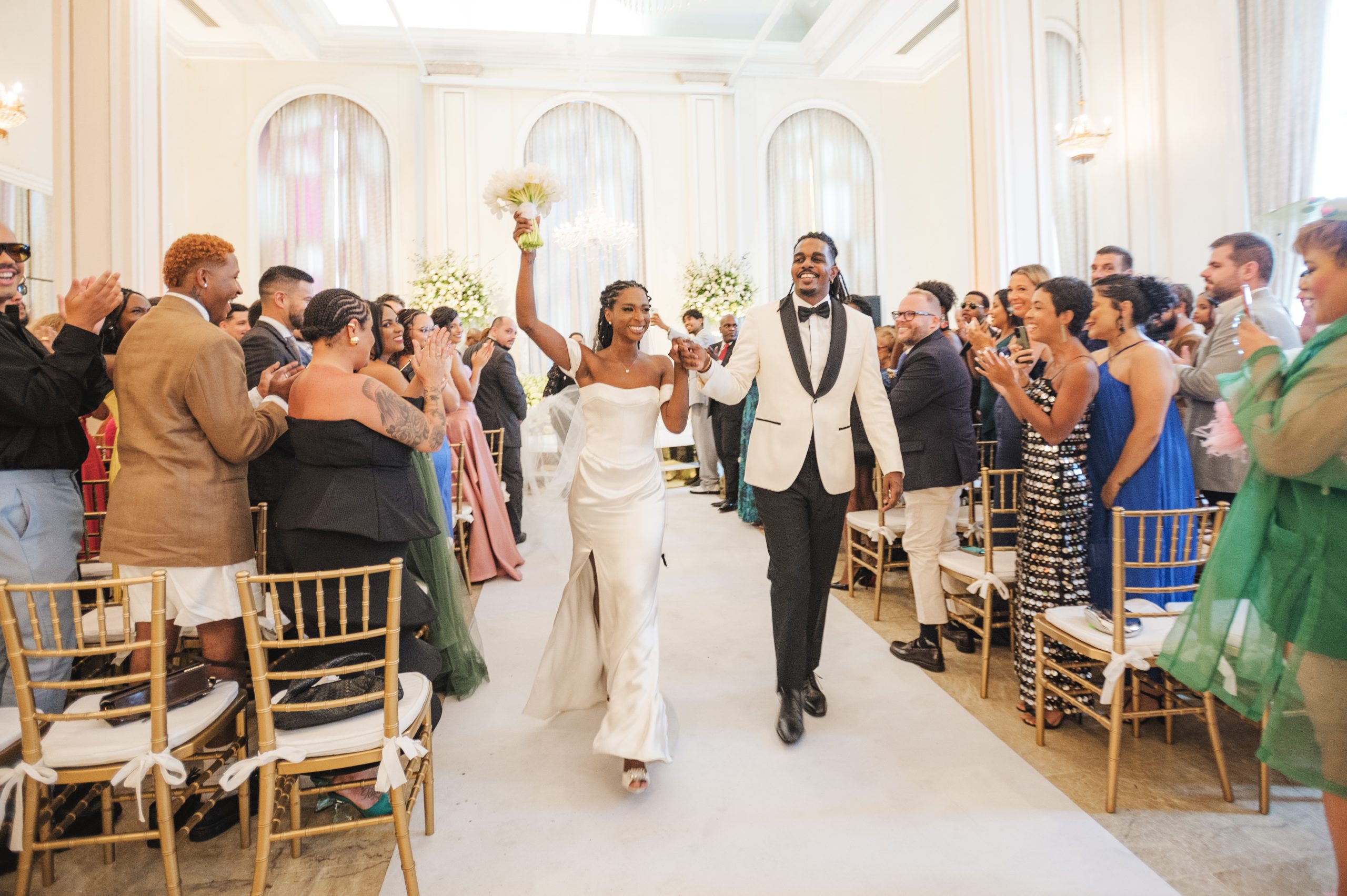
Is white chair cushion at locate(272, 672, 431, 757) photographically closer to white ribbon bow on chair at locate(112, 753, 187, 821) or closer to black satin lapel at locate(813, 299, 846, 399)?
white ribbon bow on chair at locate(112, 753, 187, 821)

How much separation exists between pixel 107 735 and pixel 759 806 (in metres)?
2.02

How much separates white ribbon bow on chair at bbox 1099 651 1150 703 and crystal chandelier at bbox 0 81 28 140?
903 centimetres

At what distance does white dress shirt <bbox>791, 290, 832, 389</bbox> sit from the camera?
3.16 metres

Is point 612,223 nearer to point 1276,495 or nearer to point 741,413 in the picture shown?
point 741,413

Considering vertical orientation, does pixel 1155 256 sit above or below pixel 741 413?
above

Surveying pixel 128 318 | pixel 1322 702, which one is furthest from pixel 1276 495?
pixel 128 318

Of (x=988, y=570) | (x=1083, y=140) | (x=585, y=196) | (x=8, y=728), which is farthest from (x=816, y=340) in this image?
(x=585, y=196)

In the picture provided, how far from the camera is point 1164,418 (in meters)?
2.98

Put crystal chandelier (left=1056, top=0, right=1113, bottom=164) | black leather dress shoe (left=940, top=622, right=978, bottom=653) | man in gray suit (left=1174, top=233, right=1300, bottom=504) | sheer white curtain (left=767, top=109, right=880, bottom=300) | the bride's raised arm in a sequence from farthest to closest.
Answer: sheer white curtain (left=767, top=109, right=880, bottom=300)
crystal chandelier (left=1056, top=0, right=1113, bottom=164)
black leather dress shoe (left=940, top=622, right=978, bottom=653)
man in gray suit (left=1174, top=233, right=1300, bottom=504)
the bride's raised arm

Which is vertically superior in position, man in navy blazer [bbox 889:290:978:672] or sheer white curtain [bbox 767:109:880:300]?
sheer white curtain [bbox 767:109:880:300]

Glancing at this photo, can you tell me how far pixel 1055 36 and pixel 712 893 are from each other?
9.53 metres

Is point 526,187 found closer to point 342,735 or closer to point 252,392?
point 252,392

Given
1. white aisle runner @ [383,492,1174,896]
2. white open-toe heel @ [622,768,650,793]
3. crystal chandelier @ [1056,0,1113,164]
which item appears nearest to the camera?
white aisle runner @ [383,492,1174,896]

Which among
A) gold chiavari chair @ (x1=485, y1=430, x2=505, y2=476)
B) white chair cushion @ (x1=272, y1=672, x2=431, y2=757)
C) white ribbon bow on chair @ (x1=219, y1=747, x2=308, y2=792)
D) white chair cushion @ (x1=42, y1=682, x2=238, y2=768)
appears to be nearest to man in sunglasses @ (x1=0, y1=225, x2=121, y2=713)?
white chair cushion @ (x1=42, y1=682, x2=238, y2=768)
